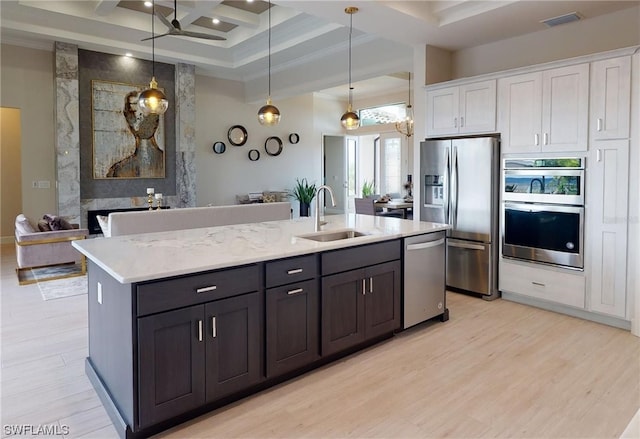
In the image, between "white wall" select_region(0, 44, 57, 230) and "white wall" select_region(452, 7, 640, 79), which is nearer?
"white wall" select_region(452, 7, 640, 79)

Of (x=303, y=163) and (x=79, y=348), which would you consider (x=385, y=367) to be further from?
(x=303, y=163)

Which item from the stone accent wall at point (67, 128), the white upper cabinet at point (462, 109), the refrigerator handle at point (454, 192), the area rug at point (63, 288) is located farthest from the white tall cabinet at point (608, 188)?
the stone accent wall at point (67, 128)

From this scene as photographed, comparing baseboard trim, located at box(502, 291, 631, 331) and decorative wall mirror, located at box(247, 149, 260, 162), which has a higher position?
decorative wall mirror, located at box(247, 149, 260, 162)

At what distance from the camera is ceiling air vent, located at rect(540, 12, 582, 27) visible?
411 cm

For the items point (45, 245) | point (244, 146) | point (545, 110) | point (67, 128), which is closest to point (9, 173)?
point (67, 128)

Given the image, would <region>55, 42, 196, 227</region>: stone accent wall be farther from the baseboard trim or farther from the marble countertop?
the baseboard trim

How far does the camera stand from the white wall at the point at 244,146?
9.05 m

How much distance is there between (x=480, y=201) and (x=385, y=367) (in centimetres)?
230

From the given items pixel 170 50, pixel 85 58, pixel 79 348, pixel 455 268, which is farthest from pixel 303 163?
pixel 79 348

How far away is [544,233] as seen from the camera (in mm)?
4109

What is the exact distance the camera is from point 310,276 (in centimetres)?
277

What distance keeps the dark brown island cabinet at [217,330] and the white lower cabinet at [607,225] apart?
2.10 meters

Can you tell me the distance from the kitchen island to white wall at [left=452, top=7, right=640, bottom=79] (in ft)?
9.29

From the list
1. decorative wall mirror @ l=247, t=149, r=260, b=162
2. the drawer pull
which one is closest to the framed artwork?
→ decorative wall mirror @ l=247, t=149, r=260, b=162
